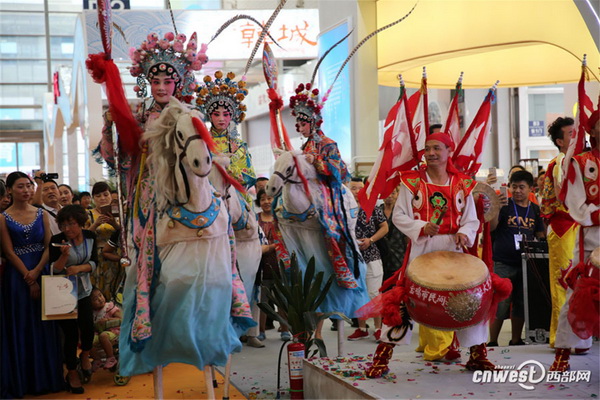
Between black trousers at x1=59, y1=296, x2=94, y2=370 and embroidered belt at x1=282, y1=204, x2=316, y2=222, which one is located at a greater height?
embroidered belt at x1=282, y1=204, x2=316, y2=222

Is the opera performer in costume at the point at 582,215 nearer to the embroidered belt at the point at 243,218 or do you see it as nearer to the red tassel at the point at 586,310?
the red tassel at the point at 586,310

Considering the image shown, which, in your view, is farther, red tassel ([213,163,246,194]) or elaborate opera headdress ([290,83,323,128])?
elaborate opera headdress ([290,83,323,128])

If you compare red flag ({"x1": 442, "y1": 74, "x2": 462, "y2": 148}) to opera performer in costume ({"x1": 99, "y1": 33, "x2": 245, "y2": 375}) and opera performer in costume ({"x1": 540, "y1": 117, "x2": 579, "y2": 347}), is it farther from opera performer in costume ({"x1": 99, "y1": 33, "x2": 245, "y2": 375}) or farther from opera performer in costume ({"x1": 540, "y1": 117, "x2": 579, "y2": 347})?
opera performer in costume ({"x1": 99, "y1": 33, "x2": 245, "y2": 375})

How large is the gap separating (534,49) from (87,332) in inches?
358

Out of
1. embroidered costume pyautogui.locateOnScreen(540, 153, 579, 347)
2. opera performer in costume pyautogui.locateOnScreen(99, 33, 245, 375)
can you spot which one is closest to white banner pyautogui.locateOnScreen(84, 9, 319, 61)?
embroidered costume pyautogui.locateOnScreen(540, 153, 579, 347)

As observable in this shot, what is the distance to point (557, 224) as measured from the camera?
5.67 metres

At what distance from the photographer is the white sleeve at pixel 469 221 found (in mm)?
4605

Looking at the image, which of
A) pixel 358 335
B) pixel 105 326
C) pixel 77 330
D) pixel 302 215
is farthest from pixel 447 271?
pixel 358 335

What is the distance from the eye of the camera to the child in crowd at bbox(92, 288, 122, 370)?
593cm

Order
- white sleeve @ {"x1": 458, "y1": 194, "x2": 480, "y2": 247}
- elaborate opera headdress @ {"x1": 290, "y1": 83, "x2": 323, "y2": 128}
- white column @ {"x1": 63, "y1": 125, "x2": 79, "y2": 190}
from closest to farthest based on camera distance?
white sleeve @ {"x1": 458, "y1": 194, "x2": 480, "y2": 247}, elaborate opera headdress @ {"x1": 290, "y1": 83, "x2": 323, "y2": 128}, white column @ {"x1": 63, "y1": 125, "x2": 79, "y2": 190}

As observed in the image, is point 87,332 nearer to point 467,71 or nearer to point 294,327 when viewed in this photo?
point 294,327

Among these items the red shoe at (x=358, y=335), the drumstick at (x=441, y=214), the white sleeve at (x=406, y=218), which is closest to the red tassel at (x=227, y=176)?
the white sleeve at (x=406, y=218)

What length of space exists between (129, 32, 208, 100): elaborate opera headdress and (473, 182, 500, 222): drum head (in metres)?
1.99

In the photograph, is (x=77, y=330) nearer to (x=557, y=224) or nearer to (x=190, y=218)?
(x=190, y=218)
